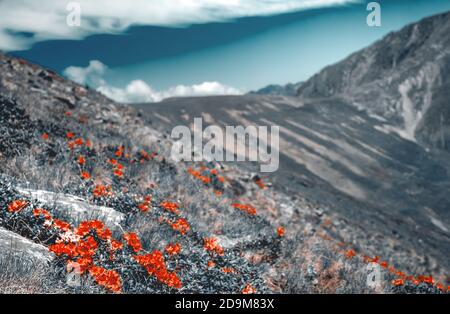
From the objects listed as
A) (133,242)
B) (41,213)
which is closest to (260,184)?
(133,242)

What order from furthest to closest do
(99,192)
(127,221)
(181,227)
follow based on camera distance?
1. (99,192)
2. (181,227)
3. (127,221)

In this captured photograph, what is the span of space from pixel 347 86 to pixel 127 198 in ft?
229

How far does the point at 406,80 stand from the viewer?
178 feet

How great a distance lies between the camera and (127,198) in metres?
5.34

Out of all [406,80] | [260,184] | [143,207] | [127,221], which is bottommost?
[260,184]

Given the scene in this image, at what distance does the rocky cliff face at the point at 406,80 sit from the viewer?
45562 millimetres

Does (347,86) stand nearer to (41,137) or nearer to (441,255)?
(441,255)

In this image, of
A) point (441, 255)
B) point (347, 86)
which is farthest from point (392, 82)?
point (441, 255)

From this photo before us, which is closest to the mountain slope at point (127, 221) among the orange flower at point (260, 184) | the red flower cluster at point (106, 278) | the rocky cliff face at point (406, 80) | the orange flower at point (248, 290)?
the red flower cluster at point (106, 278)

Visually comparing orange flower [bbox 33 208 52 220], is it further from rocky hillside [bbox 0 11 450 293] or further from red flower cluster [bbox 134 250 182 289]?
red flower cluster [bbox 134 250 182 289]

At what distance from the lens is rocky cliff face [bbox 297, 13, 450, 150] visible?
149ft

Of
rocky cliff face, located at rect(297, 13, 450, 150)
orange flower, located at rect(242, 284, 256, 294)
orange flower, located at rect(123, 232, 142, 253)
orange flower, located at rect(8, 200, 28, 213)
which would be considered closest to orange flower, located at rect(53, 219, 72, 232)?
orange flower, located at rect(8, 200, 28, 213)

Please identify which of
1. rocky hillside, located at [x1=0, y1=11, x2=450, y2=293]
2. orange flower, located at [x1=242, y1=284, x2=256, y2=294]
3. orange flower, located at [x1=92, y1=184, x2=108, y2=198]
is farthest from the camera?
orange flower, located at [x1=92, y1=184, x2=108, y2=198]

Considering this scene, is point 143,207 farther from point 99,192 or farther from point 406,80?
point 406,80
